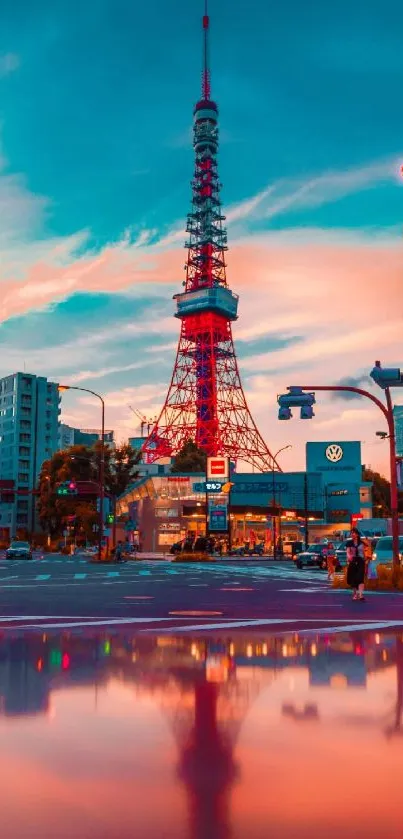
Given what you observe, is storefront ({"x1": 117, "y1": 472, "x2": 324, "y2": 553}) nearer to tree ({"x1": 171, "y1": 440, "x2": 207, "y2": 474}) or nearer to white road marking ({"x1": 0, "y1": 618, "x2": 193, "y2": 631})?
tree ({"x1": 171, "y1": 440, "x2": 207, "y2": 474})

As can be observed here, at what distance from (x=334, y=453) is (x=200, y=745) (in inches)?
4098

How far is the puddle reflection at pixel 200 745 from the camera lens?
4727mm

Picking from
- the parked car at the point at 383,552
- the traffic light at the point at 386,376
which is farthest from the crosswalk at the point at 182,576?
the traffic light at the point at 386,376

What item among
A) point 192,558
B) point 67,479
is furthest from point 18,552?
point 67,479

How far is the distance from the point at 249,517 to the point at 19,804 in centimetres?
9540

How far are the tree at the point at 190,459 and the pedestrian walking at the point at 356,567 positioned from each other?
305 feet

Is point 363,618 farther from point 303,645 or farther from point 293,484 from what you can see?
point 293,484

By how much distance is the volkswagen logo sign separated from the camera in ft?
358

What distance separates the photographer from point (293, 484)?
111m

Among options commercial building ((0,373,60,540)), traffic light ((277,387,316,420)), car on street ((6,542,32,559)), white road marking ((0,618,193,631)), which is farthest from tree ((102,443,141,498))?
white road marking ((0,618,193,631))

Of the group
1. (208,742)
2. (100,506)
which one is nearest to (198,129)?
(100,506)

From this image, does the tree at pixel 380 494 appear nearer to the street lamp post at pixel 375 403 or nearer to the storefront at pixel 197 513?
the storefront at pixel 197 513

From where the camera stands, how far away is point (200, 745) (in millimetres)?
6430

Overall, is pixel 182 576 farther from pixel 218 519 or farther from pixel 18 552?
pixel 18 552
